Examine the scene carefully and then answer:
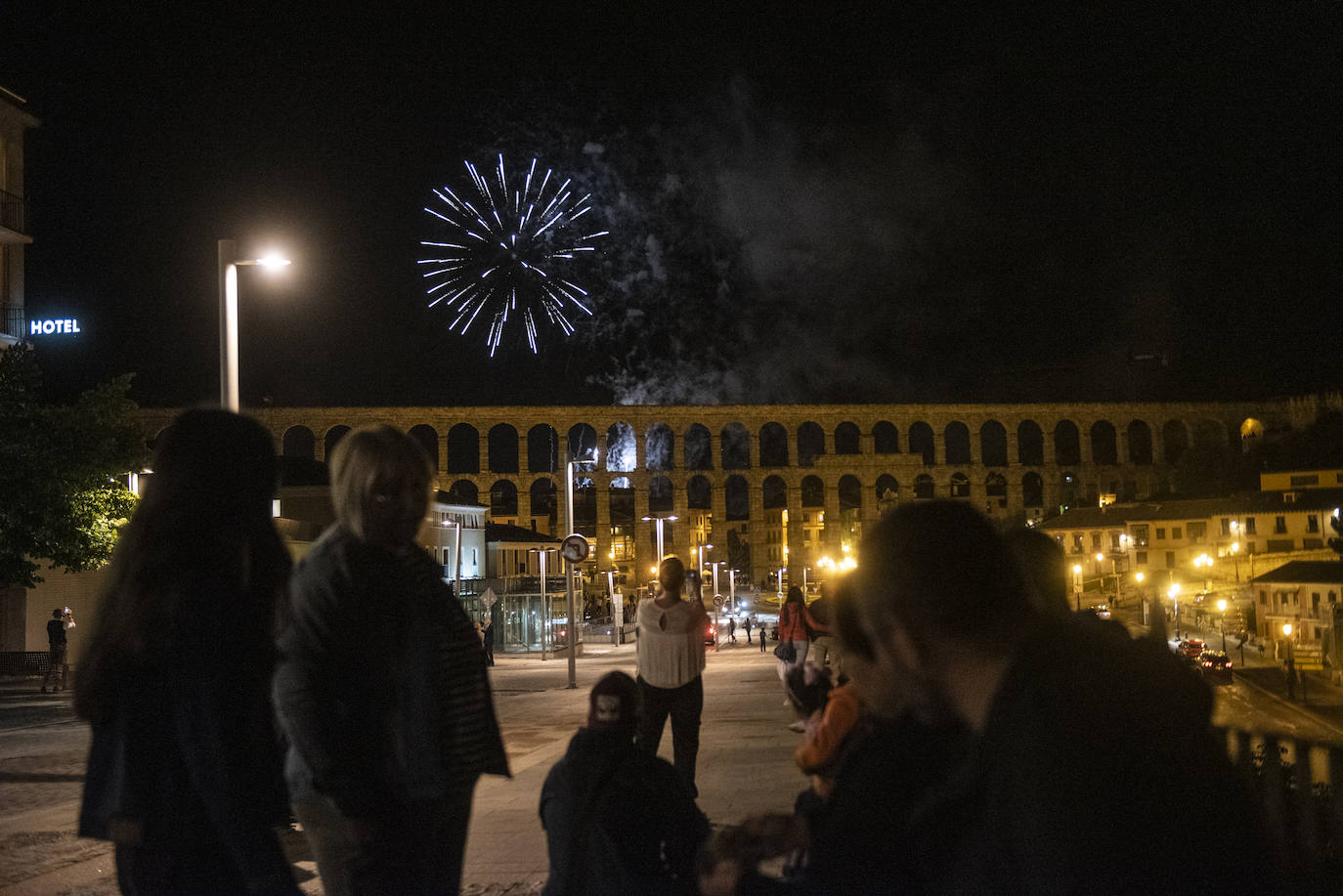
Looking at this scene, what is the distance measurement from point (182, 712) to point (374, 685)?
0.48m

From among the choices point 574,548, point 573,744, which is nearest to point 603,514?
point 574,548

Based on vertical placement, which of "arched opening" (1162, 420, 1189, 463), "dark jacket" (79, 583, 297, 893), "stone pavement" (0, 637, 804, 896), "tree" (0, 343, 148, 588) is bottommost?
A: "stone pavement" (0, 637, 804, 896)

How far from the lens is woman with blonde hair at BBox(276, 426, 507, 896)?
2.68 m

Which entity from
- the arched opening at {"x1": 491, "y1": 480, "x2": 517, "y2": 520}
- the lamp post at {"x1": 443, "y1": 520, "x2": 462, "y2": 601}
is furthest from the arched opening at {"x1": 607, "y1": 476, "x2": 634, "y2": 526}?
the lamp post at {"x1": 443, "y1": 520, "x2": 462, "y2": 601}

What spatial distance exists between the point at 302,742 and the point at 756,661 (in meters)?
28.3

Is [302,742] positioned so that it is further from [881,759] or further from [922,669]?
[922,669]

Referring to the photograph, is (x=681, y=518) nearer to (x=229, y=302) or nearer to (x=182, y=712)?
(x=229, y=302)

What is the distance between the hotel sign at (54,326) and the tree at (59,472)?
8765mm

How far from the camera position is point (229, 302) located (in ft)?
35.9

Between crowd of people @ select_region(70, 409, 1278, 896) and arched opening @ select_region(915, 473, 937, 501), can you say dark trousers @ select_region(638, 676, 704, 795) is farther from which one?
arched opening @ select_region(915, 473, 937, 501)

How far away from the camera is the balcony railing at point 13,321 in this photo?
27312mm

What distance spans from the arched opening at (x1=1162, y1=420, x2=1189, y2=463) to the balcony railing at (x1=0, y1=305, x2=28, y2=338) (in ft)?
296

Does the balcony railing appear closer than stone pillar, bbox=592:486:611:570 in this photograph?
Yes

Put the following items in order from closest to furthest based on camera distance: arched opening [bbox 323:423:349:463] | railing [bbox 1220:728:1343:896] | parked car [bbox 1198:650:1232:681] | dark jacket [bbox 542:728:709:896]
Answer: dark jacket [bbox 542:728:709:896] → railing [bbox 1220:728:1343:896] → parked car [bbox 1198:650:1232:681] → arched opening [bbox 323:423:349:463]
